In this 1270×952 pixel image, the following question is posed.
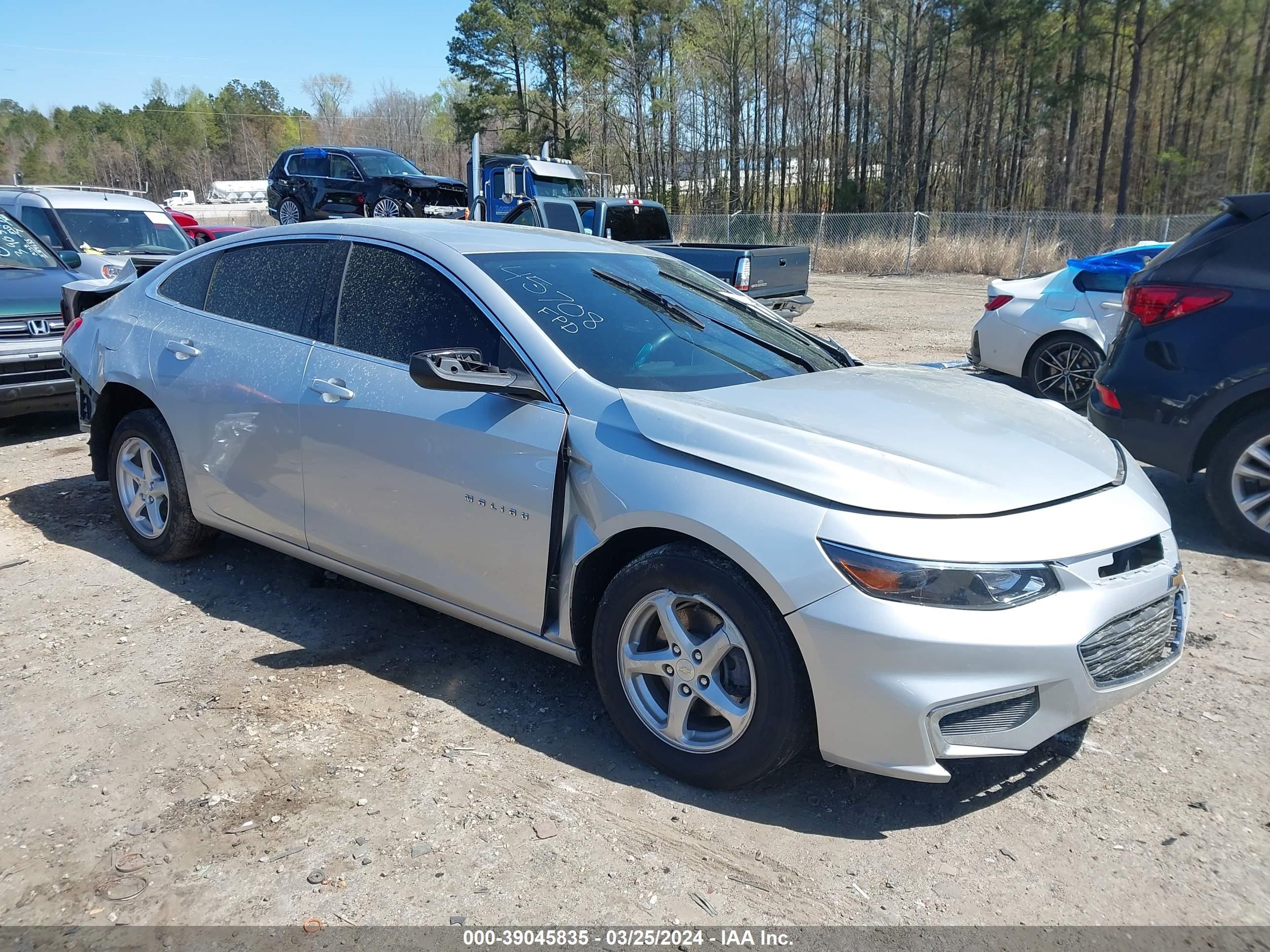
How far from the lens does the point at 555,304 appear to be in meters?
3.52

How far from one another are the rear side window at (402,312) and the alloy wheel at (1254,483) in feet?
13.1

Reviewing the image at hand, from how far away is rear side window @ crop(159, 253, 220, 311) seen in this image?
4574 mm

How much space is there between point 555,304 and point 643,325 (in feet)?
1.18

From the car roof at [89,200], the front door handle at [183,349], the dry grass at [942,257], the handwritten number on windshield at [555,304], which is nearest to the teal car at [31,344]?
the front door handle at [183,349]

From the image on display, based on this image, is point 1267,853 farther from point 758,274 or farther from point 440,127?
point 440,127

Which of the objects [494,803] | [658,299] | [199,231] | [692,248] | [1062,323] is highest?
[199,231]

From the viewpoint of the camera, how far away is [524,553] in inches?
125

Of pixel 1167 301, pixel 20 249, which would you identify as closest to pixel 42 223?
pixel 20 249

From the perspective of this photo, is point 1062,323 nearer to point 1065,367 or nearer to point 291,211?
point 1065,367

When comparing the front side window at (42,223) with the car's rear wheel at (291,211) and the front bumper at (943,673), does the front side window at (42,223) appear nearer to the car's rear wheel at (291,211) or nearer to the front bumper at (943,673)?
the car's rear wheel at (291,211)

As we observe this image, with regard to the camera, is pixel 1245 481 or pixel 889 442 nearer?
pixel 889 442

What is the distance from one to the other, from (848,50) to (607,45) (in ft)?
39.0

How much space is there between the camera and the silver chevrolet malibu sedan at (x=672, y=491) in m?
2.55

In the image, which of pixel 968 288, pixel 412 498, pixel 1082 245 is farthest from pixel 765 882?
pixel 1082 245
